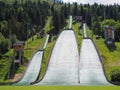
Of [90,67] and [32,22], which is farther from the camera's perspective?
[32,22]

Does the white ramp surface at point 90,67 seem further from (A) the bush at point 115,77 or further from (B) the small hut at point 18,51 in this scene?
(B) the small hut at point 18,51

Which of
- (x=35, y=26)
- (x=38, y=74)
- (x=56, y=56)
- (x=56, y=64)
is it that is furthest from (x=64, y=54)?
(x=35, y=26)

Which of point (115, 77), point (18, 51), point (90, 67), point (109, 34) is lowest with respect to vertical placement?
point (90, 67)

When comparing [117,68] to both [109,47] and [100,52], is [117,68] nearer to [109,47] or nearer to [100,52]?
[100,52]

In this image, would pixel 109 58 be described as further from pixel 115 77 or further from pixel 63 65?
pixel 115 77

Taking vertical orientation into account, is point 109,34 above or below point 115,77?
above

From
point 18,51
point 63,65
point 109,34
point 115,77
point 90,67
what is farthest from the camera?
point 109,34

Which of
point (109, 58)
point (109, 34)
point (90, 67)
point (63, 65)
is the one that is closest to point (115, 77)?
point (90, 67)
